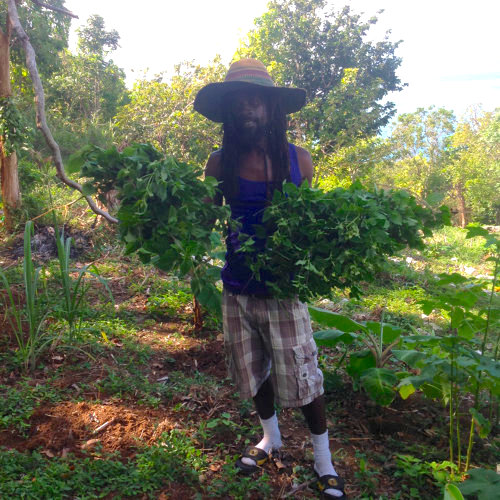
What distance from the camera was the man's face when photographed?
1.99m

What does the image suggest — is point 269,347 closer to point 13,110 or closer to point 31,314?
point 31,314

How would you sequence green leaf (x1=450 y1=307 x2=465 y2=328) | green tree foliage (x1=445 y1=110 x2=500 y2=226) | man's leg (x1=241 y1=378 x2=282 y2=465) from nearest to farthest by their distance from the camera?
green leaf (x1=450 y1=307 x2=465 y2=328) < man's leg (x1=241 y1=378 x2=282 y2=465) < green tree foliage (x1=445 y1=110 x2=500 y2=226)

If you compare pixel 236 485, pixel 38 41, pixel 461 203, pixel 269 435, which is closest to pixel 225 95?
pixel 269 435

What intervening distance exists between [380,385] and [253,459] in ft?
2.40

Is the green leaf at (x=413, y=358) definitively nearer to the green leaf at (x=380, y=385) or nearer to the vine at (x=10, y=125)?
the green leaf at (x=380, y=385)

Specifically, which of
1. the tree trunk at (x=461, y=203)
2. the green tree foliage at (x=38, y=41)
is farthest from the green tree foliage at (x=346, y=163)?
the tree trunk at (x=461, y=203)

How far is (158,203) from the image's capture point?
1583 millimetres

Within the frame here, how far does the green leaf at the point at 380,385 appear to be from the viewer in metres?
2.12

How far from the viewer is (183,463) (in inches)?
83.0

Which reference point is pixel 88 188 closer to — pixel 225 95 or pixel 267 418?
pixel 225 95

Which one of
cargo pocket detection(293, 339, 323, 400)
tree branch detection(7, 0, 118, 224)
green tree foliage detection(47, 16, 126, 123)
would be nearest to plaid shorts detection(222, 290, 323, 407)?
cargo pocket detection(293, 339, 323, 400)

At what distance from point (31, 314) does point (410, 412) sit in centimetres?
233

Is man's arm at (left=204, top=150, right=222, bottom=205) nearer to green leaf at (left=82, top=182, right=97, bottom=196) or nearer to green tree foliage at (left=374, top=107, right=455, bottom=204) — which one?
green leaf at (left=82, top=182, right=97, bottom=196)

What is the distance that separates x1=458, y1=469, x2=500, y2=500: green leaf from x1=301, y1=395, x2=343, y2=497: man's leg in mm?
573
